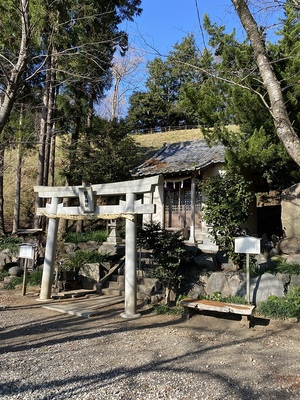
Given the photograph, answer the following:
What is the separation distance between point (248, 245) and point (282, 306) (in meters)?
1.31

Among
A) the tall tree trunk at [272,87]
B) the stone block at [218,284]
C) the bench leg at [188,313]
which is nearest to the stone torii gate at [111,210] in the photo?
the bench leg at [188,313]

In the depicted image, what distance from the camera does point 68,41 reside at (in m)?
9.84

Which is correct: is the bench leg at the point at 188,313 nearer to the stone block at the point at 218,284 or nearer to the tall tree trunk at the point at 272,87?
the stone block at the point at 218,284

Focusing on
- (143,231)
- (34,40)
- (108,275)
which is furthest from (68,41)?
(108,275)

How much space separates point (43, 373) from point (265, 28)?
20.3 feet

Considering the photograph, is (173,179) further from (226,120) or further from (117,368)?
(117,368)

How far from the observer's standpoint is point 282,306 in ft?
21.8

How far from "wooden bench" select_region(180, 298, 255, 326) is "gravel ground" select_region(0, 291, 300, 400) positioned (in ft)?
0.69

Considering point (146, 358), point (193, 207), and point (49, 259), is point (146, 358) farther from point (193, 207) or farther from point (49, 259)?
point (193, 207)

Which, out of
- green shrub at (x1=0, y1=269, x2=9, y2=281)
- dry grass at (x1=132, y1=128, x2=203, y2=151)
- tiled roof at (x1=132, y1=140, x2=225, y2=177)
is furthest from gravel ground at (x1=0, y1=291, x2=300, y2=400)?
dry grass at (x1=132, y1=128, x2=203, y2=151)

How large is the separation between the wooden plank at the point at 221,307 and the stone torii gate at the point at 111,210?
1229 mm

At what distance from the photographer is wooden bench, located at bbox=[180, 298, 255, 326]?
6.15 meters

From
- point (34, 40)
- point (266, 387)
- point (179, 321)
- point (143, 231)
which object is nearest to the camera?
point (266, 387)

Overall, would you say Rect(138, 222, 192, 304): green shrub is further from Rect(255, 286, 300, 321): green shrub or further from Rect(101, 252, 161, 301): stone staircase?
Rect(255, 286, 300, 321): green shrub
